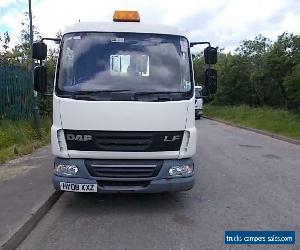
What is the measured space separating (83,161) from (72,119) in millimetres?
621

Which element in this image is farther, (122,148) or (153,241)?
(122,148)

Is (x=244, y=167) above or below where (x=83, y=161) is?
below

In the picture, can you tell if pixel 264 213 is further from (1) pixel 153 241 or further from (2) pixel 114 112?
(2) pixel 114 112

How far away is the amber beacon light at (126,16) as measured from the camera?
299 inches

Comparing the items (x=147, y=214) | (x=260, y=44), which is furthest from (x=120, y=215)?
(x=260, y=44)

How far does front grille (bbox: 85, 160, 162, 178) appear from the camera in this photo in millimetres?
6645

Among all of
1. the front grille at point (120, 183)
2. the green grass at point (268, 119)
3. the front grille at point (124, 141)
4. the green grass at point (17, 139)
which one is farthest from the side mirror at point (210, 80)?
the green grass at point (268, 119)

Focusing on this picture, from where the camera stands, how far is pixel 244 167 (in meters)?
11.4

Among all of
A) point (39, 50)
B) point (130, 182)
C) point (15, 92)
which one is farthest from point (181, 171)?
point (15, 92)

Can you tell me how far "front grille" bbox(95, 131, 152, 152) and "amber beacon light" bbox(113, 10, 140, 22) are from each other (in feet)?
6.88

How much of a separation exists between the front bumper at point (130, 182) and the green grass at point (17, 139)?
460cm

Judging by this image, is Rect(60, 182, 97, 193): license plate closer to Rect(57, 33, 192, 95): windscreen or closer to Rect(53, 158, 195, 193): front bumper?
Rect(53, 158, 195, 193): front bumper

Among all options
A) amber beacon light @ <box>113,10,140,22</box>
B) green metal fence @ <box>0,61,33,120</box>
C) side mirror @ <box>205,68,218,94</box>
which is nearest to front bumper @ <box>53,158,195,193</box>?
side mirror @ <box>205,68,218,94</box>

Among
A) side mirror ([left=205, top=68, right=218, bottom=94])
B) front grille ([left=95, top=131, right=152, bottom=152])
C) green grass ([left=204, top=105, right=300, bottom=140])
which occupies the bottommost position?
green grass ([left=204, top=105, right=300, bottom=140])
